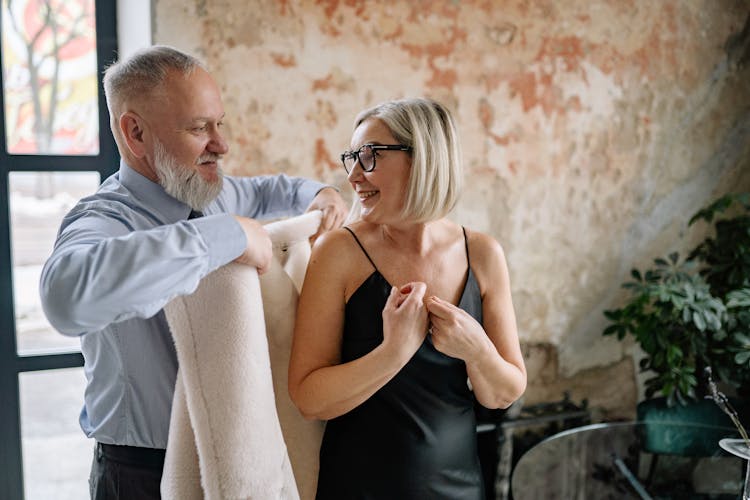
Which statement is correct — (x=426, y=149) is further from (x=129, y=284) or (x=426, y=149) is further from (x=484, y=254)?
(x=129, y=284)

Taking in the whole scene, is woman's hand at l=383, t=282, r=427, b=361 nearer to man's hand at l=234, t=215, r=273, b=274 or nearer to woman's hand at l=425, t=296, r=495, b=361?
woman's hand at l=425, t=296, r=495, b=361

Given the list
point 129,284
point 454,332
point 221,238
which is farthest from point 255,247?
point 454,332

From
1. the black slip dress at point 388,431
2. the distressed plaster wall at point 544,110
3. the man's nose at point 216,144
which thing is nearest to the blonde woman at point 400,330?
the black slip dress at point 388,431

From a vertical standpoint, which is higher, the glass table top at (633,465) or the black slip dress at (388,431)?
the black slip dress at (388,431)

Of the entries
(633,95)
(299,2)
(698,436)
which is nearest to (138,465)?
(299,2)

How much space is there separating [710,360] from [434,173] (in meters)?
2.07

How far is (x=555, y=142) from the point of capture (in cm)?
307

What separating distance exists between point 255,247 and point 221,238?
0.25 ft

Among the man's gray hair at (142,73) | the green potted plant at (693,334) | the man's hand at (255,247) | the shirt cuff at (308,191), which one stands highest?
the man's gray hair at (142,73)

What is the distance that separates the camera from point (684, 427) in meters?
2.69

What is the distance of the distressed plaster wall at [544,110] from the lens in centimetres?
250

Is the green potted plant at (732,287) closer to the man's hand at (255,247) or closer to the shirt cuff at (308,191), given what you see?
the shirt cuff at (308,191)

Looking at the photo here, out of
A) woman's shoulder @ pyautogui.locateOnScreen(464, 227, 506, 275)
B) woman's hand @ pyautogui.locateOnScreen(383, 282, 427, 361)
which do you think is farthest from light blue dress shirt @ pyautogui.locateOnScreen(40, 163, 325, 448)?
woman's shoulder @ pyautogui.locateOnScreen(464, 227, 506, 275)

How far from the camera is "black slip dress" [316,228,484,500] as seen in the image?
1502 mm
